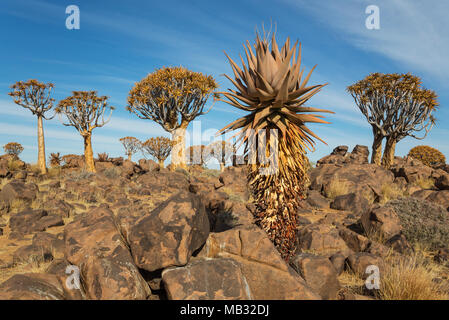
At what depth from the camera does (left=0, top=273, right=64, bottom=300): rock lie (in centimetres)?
301

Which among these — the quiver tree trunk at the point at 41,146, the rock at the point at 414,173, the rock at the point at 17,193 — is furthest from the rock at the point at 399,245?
the quiver tree trunk at the point at 41,146

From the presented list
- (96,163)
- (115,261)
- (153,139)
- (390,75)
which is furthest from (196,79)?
(115,261)

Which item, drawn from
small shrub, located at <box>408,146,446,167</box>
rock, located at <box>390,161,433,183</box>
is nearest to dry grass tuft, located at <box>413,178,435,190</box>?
rock, located at <box>390,161,433,183</box>

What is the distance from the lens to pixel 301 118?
434cm

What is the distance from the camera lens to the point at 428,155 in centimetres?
3366

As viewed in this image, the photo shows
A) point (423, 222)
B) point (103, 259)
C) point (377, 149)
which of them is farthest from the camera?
point (377, 149)

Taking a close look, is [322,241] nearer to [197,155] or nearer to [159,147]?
[159,147]

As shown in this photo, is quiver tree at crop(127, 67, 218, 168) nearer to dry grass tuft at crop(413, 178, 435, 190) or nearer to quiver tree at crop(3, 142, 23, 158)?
dry grass tuft at crop(413, 178, 435, 190)

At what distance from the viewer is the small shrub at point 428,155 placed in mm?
33312

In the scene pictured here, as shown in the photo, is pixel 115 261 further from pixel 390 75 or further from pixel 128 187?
pixel 390 75

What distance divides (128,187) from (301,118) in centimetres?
1324

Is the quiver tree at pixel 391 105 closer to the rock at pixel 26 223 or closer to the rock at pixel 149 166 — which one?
the rock at pixel 149 166

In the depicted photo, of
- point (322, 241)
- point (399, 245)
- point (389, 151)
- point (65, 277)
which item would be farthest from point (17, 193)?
point (389, 151)

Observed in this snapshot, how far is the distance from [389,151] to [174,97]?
1995cm
